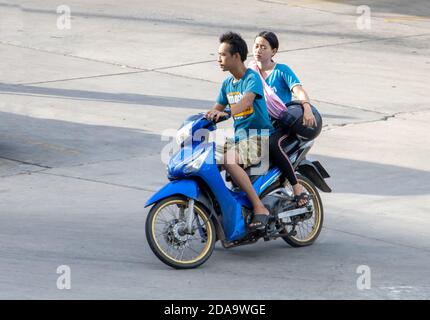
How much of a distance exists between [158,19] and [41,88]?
5.49m

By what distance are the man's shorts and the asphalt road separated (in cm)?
81

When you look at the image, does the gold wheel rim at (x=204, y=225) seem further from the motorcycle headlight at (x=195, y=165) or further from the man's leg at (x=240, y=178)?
the man's leg at (x=240, y=178)

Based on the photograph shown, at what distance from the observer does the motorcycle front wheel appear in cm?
844

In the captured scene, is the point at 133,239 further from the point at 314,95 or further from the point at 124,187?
the point at 314,95

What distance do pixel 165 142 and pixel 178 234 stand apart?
4.65m

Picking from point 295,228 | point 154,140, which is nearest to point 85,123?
point 154,140

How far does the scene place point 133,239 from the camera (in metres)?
9.45

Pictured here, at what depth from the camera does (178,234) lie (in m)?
8.54

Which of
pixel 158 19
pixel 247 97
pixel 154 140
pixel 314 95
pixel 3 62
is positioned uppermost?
pixel 158 19

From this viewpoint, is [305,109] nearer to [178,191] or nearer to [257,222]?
[257,222]

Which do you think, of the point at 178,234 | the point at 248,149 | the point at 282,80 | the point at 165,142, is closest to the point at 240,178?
the point at 248,149

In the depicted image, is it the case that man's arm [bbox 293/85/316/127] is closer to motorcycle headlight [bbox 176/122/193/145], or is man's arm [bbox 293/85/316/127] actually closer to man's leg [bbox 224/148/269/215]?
man's leg [bbox 224/148/269/215]

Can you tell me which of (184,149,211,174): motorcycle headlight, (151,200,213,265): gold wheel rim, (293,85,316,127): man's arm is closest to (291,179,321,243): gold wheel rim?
(293,85,316,127): man's arm

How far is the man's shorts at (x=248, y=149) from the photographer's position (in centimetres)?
867
